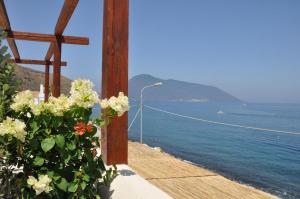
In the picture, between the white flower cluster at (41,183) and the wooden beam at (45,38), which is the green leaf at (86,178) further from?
the wooden beam at (45,38)

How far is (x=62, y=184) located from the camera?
1424mm

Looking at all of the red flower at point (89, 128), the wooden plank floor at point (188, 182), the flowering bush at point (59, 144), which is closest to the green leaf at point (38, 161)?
the flowering bush at point (59, 144)

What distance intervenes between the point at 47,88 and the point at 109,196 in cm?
770

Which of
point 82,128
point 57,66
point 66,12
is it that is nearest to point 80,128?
point 82,128

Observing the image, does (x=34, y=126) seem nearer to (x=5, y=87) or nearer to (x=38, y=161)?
(x=38, y=161)

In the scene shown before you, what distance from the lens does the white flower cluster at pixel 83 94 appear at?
4.83 feet

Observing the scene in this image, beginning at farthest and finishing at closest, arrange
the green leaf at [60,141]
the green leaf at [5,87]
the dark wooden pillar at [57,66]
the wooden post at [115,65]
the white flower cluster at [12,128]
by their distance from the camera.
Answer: the dark wooden pillar at [57,66], the wooden post at [115,65], the green leaf at [5,87], the green leaf at [60,141], the white flower cluster at [12,128]

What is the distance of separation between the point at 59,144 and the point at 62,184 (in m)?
0.17

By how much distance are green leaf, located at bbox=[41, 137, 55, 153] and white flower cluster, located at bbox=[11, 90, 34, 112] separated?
19cm

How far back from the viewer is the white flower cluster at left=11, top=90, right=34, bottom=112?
4.74 feet

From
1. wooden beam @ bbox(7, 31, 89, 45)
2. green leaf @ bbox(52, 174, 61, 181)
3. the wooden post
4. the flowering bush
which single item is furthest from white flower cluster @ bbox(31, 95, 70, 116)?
wooden beam @ bbox(7, 31, 89, 45)

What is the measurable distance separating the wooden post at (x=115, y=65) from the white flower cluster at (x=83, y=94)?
0.48 meters

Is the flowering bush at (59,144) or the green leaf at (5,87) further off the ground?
the green leaf at (5,87)

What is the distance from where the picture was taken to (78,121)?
1505 mm
